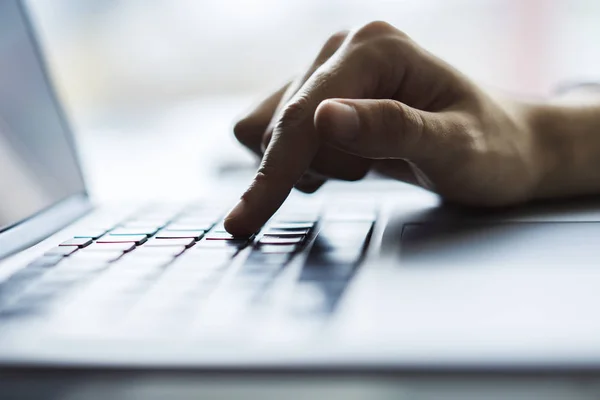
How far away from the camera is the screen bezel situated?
1.56ft

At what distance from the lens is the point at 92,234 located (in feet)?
1.61

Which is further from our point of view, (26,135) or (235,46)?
(235,46)

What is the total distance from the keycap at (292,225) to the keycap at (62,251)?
0.14 m

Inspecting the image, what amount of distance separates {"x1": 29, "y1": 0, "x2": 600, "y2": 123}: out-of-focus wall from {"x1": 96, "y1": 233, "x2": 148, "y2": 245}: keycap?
0.68 m

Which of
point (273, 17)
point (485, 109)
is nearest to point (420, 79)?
point (485, 109)

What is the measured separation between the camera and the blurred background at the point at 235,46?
107cm

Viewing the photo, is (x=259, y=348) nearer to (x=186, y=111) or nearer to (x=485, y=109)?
(x=485, y=109)

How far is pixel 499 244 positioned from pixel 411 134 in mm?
92

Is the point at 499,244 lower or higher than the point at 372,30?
lower

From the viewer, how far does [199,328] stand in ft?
0.95

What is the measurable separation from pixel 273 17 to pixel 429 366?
0.92 metres

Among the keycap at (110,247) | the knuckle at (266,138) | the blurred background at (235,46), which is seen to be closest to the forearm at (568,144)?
the knuckle at (266,138)

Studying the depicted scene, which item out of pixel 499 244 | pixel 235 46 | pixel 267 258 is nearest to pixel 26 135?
pixel 267 258

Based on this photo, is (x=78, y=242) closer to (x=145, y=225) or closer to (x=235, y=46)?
(x=145, y=225)
